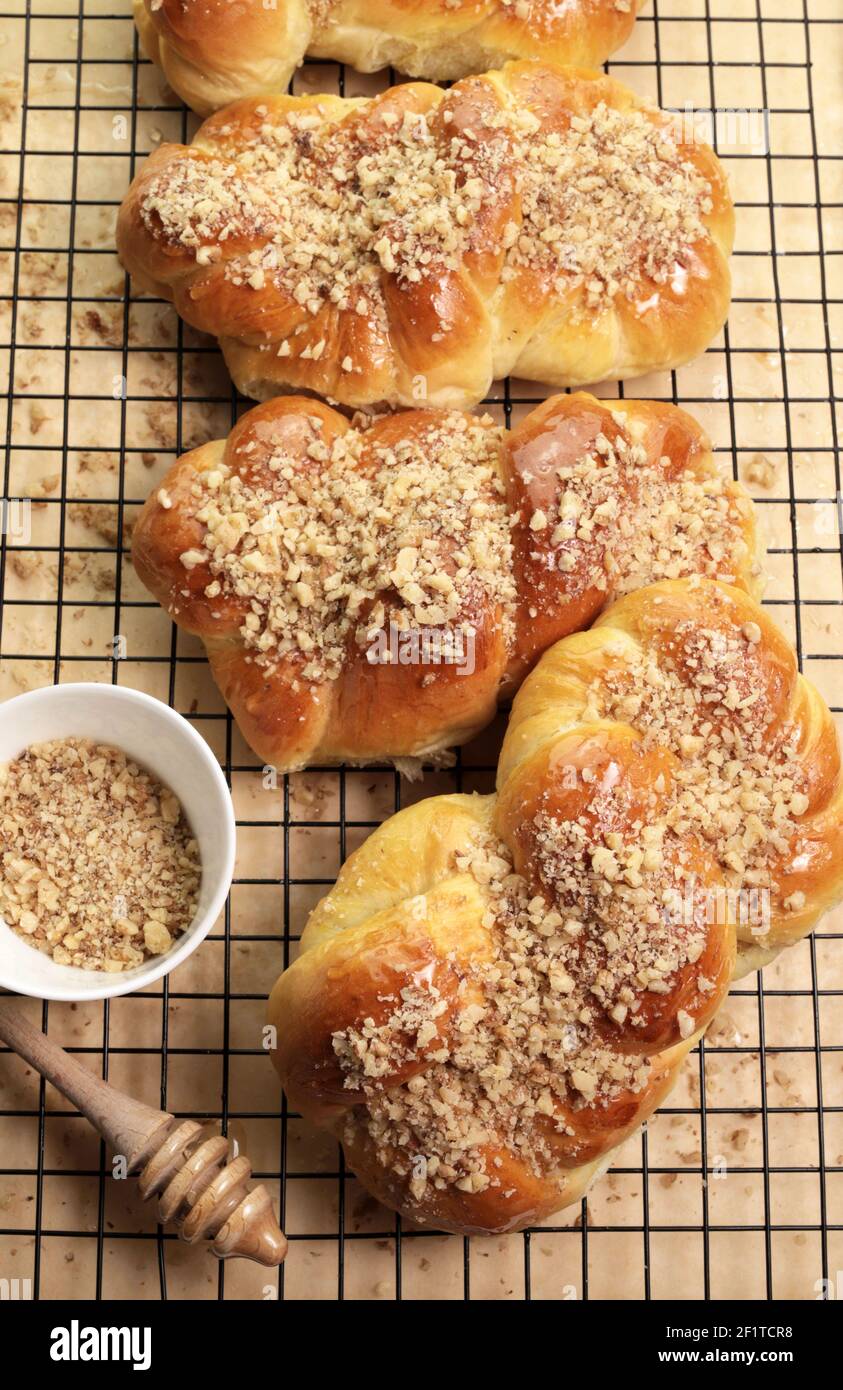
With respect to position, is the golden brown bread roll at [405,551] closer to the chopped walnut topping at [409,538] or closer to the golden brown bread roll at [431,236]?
the chopped walnut topping at [409,538]

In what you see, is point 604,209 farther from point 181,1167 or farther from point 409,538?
point 181,1167

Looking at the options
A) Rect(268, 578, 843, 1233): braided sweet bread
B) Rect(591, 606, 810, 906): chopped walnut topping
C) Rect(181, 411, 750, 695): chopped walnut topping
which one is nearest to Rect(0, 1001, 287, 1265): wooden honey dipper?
Rect(268, 578, 843, 1233): braided sweet bread

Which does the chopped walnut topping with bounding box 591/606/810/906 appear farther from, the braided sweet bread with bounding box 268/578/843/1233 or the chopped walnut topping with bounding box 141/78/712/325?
the chopped walnut topping with bounding box 141/78/712/325

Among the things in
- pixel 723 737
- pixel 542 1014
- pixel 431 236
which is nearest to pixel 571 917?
pixel 542 1014

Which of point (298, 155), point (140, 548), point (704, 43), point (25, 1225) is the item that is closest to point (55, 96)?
point (298, 155)

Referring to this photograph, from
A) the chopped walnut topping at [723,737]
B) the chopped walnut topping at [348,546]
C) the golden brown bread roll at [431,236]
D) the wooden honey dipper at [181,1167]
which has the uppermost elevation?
the golden brown bread roll at [431,236]

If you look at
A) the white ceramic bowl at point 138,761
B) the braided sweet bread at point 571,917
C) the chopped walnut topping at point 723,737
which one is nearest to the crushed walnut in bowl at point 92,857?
the white ceramic bowl at point 138,761
